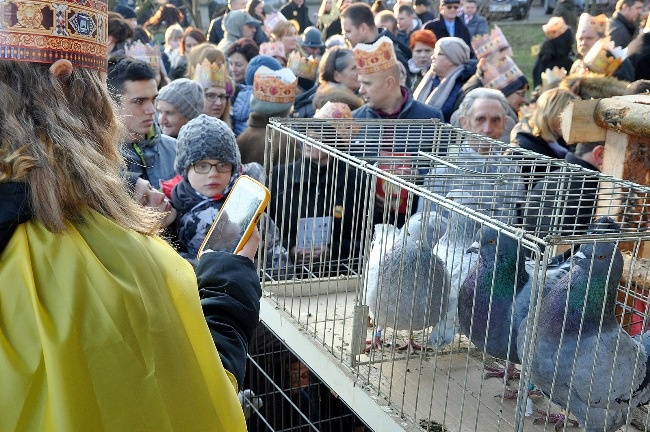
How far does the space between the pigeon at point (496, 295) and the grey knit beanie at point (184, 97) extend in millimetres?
2194

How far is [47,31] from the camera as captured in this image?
1.17 metres

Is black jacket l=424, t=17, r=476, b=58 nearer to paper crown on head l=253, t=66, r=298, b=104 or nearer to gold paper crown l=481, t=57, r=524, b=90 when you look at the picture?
gold paper crown l=481, t=57, r=524, b=90

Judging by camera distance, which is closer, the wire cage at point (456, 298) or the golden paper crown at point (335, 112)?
the wire cage at point (456, 298)

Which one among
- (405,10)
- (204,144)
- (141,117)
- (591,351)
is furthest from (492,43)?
(405,10)

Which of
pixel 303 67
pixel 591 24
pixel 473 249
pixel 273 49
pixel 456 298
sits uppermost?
pixel 591 24

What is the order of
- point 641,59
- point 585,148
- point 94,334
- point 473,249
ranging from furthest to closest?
point 641,59 → point 585,148 → point 473,249 → point 94,334

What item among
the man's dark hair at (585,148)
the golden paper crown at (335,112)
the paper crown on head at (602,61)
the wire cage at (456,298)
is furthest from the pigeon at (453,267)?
the paper crown on head at (602,61)

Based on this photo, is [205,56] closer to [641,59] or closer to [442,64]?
[442,64]

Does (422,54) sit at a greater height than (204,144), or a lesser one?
greater

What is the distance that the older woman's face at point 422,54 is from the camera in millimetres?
6266

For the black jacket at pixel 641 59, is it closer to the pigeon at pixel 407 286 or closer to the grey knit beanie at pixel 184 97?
the grey knit beanie at pixel 184 97

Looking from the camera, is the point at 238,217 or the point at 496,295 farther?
the point at 496,295

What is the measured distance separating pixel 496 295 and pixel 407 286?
10.3 inches

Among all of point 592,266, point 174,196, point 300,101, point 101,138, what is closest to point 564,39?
point 300,101
